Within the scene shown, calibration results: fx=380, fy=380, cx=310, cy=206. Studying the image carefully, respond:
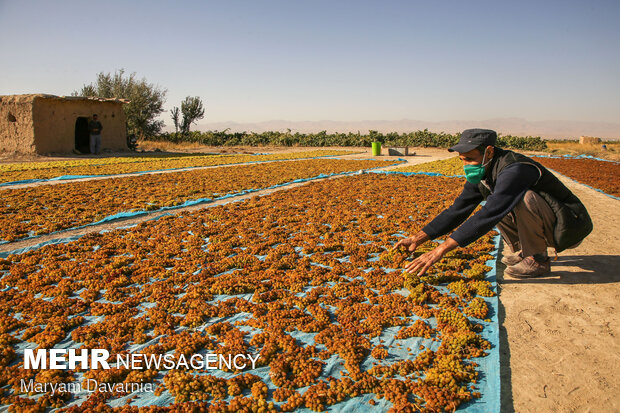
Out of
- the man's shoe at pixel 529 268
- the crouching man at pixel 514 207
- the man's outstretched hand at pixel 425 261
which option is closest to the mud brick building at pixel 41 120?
the crouching man at pixel 514 207

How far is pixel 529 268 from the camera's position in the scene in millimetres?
3773

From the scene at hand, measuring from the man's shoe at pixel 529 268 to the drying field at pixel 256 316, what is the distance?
28cm

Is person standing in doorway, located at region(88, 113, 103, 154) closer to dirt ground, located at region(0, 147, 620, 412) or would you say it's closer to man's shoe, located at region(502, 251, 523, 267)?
man's shoe, located at region(502, 251, 523, 267)

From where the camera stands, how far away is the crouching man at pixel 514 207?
302cm

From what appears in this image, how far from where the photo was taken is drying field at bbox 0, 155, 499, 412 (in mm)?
2211

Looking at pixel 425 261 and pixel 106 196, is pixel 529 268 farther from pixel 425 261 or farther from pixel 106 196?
pixel 106 196

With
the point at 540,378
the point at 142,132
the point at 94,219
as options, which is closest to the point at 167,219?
the point at 94,219

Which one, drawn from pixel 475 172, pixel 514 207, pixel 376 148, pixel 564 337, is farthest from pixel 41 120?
pixel 564 337

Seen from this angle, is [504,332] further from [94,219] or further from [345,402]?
[94,219]

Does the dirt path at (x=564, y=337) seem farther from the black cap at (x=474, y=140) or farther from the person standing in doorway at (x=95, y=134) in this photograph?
the person standing in doorway at (x=95, y=134)

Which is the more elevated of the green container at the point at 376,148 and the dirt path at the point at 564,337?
the green container at the point at 376,148

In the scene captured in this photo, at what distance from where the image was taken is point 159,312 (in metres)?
3.09

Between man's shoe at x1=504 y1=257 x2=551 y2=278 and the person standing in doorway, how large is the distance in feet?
63.2

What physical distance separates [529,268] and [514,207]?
2.78ft
